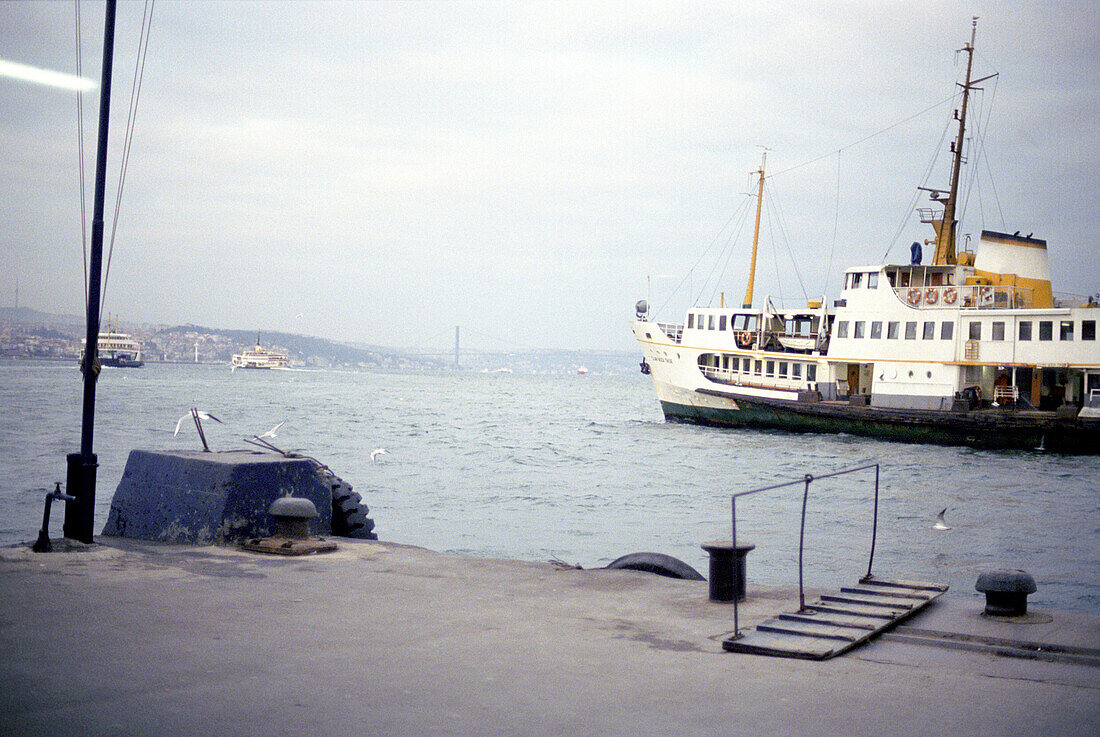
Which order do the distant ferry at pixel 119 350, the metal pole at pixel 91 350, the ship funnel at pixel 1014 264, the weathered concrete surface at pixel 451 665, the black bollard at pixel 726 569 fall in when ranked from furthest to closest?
1. the distant ferry at pixel 119 350
2. the ship funnel at pixel 1014 264
3. the metal pole at pixel 91 350
4. the black bollard at pixel 726 569
5. the weathered concrete surface at pixel 451 665

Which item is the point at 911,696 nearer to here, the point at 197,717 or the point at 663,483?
the point at 197,717

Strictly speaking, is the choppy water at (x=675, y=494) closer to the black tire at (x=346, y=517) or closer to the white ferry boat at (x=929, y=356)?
the white ferry boat at (x=929, y=356)

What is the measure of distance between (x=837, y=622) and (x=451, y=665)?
8.32ft

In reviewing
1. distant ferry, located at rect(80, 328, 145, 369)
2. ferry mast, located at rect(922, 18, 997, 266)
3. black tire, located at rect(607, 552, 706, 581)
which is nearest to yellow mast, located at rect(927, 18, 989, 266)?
ferry mast, located at rect(922, 18, 997, 266)

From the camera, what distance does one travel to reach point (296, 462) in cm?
853

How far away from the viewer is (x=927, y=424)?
3716cm

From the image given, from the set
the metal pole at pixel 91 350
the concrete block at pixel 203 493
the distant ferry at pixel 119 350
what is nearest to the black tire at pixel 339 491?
the concrete block at pixel 203 493

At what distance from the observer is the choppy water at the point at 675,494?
1716cm

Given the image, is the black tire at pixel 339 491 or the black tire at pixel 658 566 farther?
the black tire at pixel 339 491

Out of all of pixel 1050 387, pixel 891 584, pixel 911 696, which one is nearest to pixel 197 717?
pixel 911 696

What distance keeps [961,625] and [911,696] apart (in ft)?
5.56

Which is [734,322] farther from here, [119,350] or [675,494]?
[119,350]

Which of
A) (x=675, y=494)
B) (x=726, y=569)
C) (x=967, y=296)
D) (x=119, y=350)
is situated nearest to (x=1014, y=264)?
(x=967, y=296)

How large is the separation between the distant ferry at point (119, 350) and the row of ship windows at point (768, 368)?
11663cm
